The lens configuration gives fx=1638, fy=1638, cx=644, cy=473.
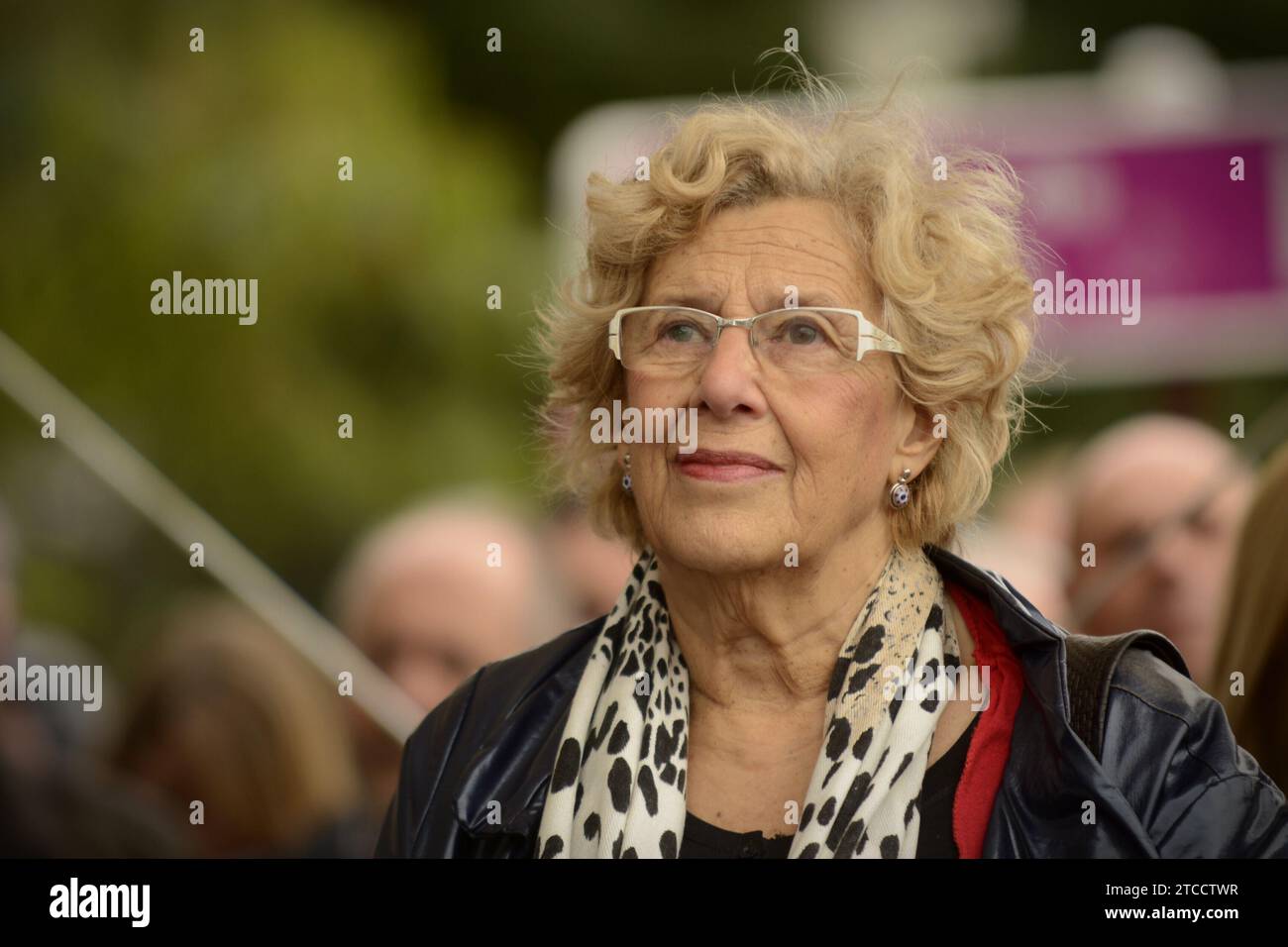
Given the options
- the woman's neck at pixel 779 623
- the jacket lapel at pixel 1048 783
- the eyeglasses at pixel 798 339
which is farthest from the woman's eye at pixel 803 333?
the jacket lapel at pixel 1048 783

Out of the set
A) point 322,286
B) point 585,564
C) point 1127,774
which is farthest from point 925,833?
point 322,286

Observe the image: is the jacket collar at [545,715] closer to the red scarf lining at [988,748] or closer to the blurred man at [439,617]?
the red scarf lining at [988,748]

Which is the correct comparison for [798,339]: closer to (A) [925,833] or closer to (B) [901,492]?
(B) [901,492]

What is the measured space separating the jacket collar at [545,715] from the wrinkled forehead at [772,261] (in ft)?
1.30

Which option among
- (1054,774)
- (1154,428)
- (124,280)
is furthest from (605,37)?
(1054,774)

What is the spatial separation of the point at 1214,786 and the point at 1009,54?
3791mm

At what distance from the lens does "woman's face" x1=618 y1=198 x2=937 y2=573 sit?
2.08 meters

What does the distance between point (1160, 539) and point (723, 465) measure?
1334 millimetres

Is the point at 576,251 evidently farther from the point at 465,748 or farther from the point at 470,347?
the point at 470,347

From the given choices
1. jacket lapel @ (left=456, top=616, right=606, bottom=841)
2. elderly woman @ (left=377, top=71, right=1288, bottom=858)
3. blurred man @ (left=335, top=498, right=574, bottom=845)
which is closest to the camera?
elderly woman @ (left=377, top=71, right=1288, bottom=858)

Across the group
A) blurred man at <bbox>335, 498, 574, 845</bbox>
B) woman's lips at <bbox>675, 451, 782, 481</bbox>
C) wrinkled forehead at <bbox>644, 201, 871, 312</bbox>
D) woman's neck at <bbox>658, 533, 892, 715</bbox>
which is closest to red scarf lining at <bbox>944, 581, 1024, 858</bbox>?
woman's neck at <bbox>658, 533, 892, 715</bbox>

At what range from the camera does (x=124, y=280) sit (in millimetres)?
6016

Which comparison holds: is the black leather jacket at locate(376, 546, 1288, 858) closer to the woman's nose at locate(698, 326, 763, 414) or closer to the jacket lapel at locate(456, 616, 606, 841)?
the woman's nose at locate(698, 326, 763, 414)

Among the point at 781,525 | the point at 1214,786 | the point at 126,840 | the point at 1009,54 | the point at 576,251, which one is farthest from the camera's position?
the point at 1009,54
